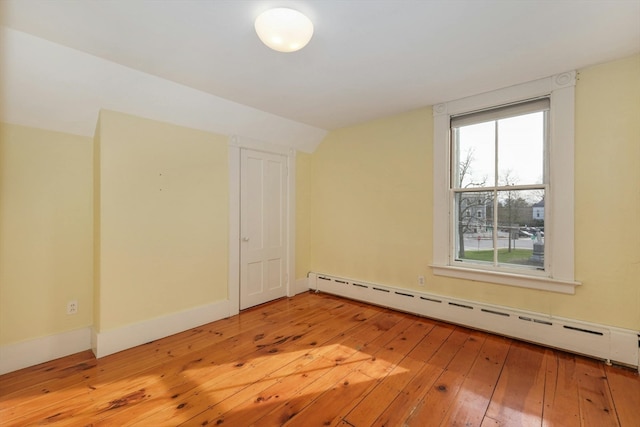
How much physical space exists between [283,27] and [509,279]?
9.67 ft

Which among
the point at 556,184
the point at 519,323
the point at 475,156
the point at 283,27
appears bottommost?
the point at 519,323

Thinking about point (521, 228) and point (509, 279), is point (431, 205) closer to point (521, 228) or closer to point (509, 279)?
point (521, 228)

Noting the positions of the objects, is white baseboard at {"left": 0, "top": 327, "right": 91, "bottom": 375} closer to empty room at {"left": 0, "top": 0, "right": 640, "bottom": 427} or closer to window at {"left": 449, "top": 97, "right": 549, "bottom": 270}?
empty room at {"left": 0, "top": 0, "right": 640, "bottom": 427}

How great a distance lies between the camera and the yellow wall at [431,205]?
228cm

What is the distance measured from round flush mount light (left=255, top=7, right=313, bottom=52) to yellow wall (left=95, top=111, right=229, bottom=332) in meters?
1.75

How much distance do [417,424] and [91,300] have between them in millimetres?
3037

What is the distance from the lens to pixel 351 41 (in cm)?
201

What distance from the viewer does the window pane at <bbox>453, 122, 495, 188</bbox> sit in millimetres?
2971

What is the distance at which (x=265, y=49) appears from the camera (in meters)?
2.10

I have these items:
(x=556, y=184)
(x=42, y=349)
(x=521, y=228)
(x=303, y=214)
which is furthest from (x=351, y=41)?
(x=42, y=349)

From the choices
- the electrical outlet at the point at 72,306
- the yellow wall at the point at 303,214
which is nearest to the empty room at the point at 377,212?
the electrical outlet at the point at 72,306

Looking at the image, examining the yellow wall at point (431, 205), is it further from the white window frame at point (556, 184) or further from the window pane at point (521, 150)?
the window pane at point (521, 150)

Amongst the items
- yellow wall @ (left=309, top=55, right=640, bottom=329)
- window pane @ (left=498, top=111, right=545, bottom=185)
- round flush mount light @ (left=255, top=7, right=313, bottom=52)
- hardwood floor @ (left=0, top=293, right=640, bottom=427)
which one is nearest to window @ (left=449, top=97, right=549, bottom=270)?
window pane @ (left=498, top=111, right=545, bottom=185)

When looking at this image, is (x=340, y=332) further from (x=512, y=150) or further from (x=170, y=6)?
(x=170, y=6)
